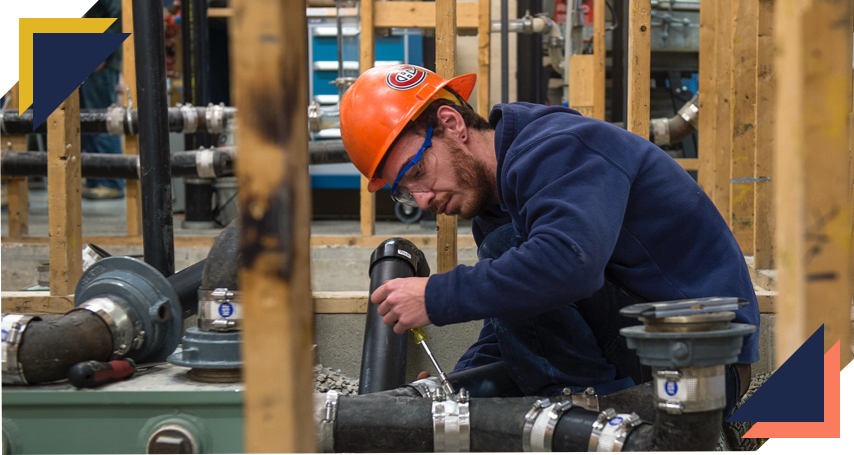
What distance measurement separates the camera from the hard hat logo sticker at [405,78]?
1641 mm

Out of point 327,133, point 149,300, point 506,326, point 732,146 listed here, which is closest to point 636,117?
point 732,146

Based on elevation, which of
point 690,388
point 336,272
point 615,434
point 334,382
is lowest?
point 334,382

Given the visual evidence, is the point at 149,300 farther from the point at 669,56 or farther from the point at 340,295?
the point at 669,56

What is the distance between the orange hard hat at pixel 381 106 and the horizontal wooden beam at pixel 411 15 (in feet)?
5.63

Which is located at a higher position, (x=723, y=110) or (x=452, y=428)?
(x=723, y=110)

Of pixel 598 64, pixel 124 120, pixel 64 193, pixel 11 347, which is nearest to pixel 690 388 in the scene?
pixel 11 347

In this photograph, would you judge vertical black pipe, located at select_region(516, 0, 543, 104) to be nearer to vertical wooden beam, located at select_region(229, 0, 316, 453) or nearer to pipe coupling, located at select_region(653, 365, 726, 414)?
pipe coupling, located at select_region(653, 365, 726, 414)

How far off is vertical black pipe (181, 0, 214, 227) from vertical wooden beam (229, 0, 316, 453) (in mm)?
3850

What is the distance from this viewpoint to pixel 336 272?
339cm

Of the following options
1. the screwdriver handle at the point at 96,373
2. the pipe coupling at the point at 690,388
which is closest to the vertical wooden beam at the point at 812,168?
the pipe coupling at the point at 690,388

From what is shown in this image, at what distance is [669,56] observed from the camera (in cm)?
469

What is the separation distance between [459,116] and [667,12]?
3.34m

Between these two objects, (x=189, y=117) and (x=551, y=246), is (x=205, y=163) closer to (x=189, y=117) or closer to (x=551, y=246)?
(x=189, y=117)

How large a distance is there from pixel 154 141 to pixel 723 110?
2.18m
